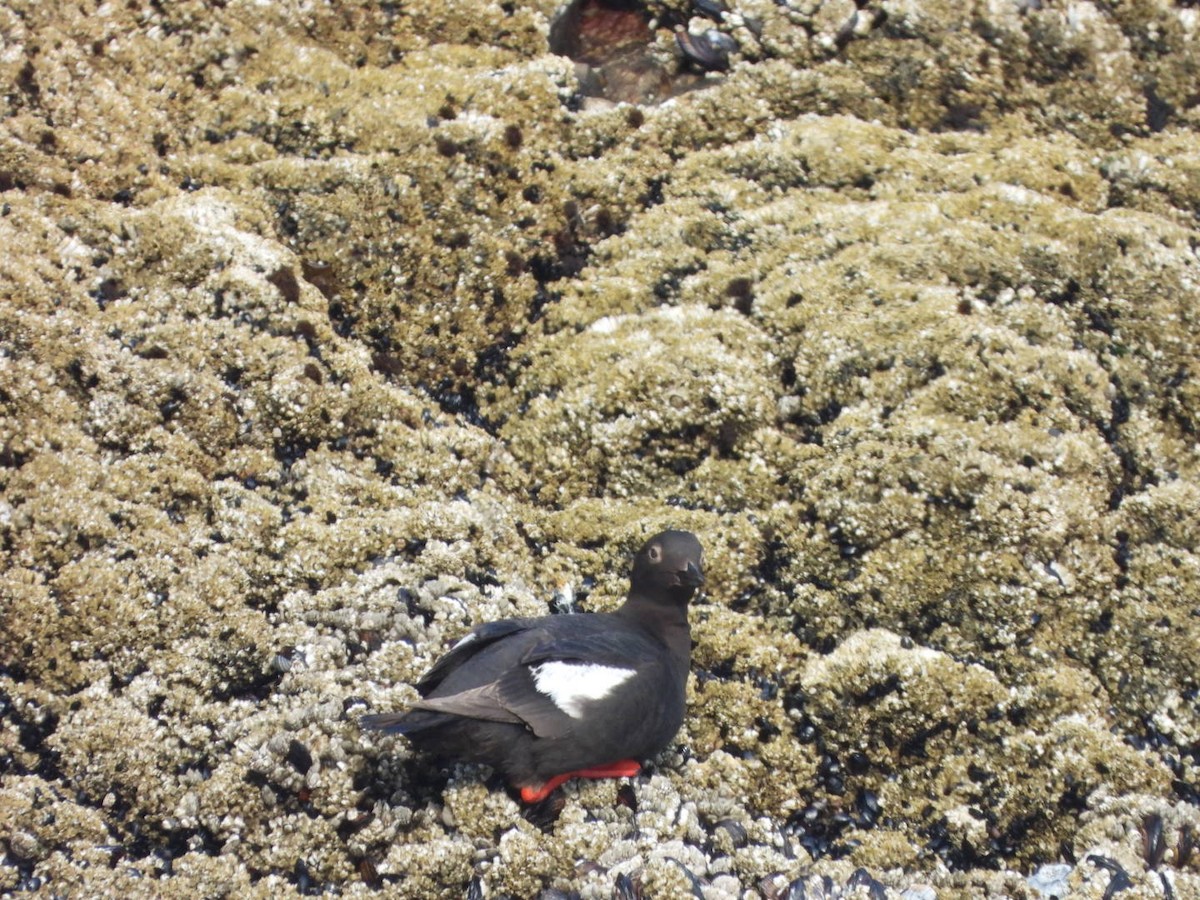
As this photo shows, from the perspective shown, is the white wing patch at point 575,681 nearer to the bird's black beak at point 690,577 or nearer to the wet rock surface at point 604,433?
the wet rock surface at point 604,433

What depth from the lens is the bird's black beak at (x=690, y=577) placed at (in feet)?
37.5

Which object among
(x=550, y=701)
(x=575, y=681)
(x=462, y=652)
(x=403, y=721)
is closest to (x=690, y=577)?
(x=575, y=681)

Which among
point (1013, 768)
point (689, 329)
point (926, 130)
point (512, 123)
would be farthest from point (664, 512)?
point (926, 130)

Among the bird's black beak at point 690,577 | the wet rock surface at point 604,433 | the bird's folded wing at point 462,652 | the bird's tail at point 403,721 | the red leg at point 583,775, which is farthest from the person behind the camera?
the bird's black beak at point 690,577

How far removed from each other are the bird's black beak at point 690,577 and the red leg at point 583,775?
179 cm

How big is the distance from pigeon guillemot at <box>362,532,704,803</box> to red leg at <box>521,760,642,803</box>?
1 cm

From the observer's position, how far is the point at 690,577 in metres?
11.4

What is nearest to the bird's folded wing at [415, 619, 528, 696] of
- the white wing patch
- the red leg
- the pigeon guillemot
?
the pigeon guillemot

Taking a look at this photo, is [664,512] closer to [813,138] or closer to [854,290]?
[854,290]

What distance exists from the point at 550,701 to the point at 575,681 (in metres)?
0.30

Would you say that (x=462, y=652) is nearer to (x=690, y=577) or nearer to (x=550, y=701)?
(x=550, y=701)

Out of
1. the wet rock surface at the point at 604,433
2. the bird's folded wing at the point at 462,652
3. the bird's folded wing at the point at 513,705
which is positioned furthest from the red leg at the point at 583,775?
the bird's folded wing at the point at 462,652

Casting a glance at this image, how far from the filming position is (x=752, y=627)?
12.7m

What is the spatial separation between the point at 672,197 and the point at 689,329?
9.13 feet
